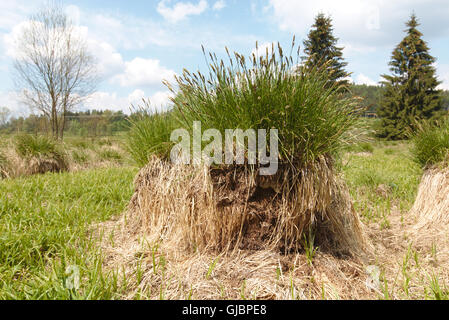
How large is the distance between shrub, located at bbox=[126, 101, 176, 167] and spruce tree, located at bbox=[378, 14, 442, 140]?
22725 mm

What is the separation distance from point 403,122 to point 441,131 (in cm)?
2144

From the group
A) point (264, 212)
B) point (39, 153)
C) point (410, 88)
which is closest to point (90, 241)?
point (264, 212)

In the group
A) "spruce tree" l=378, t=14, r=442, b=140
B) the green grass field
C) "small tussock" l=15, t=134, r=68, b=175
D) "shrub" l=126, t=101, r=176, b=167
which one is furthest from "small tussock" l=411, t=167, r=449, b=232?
"spruce tree" l=378, t=14, r=442, b=140

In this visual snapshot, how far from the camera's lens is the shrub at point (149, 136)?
2.91 meters

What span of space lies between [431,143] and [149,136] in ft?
11.6

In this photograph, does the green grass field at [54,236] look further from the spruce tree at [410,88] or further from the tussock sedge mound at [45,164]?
the spruce tree at [410,88]

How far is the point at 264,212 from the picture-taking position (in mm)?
2039

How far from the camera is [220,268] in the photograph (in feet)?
6.31

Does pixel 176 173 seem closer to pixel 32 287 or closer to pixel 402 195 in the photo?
pixel 32 287

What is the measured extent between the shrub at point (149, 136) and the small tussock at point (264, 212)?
0.69m

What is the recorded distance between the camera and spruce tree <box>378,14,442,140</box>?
2141 cm

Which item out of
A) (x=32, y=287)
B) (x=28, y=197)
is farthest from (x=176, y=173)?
(x=28, y=197)

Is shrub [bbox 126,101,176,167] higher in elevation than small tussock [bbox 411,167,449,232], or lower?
higher

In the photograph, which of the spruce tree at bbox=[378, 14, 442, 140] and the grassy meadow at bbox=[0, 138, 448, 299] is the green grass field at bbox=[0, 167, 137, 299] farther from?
the spruce tree at bbox=[378, 14, 442, 140]
